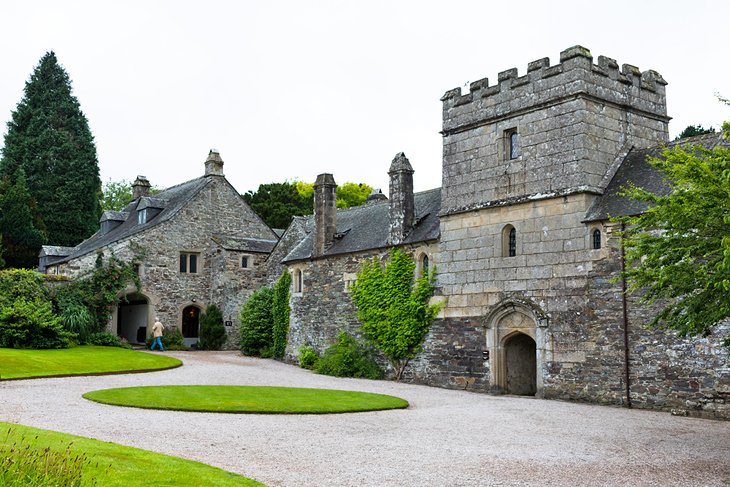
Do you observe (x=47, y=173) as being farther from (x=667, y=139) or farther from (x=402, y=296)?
(x=667, y=139)

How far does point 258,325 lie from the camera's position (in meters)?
34.2

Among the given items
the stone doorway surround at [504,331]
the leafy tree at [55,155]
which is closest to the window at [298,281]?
the stone doorway surround at [504,331]

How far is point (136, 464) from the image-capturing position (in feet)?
32.9

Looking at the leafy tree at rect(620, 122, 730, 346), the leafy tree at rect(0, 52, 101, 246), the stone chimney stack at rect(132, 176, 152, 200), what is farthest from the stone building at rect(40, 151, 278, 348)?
the leafy tree at rect(620, 122, 730, 346)

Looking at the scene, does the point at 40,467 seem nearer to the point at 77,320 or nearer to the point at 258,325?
the point at 77,320

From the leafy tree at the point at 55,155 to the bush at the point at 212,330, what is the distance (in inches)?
661

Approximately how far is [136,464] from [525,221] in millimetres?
14789

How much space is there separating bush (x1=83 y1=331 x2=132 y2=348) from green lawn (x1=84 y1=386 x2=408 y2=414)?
14337 millimetres

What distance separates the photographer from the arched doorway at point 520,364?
2294 cm

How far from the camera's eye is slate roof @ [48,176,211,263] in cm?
3800

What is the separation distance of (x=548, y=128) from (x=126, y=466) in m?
15.9

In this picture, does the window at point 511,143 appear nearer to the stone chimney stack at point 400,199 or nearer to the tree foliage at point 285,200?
the stone chimney stack at point 400,199

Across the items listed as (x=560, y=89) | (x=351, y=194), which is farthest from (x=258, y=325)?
(x=351, y=194)

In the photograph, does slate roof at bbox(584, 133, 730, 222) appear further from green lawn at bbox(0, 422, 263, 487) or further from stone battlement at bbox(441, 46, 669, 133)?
green lawn at bbox(0, 422, 263, 487)
